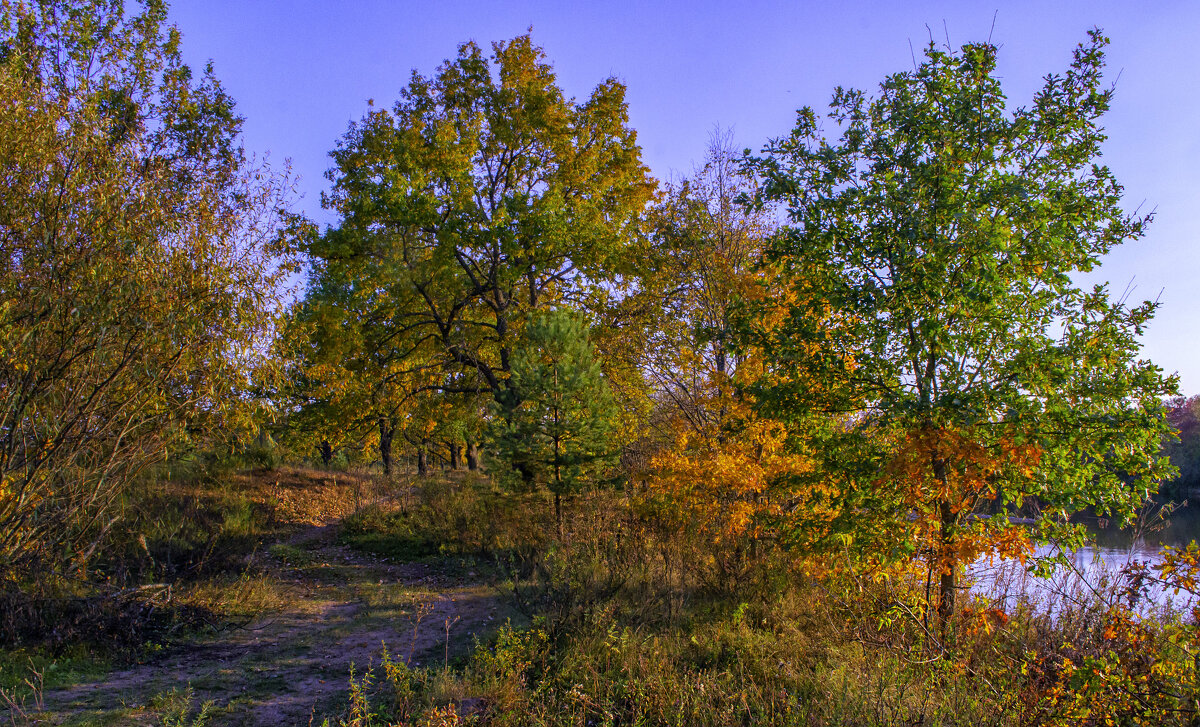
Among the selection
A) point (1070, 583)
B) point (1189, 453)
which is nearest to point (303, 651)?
point (1070, 583)

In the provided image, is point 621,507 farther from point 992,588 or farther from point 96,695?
point 96,695

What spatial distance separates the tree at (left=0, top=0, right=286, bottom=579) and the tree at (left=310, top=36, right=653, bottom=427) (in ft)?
23.2

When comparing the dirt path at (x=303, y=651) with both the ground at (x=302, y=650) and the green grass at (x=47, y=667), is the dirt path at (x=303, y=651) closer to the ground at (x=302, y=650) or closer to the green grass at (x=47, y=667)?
the ground at (x=302, y=650)

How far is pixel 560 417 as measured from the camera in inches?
463

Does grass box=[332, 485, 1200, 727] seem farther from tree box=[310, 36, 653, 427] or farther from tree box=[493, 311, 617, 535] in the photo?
tree box=[310, 36, 653, 427]

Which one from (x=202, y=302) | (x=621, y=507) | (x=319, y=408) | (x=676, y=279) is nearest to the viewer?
(x=202, y=302)

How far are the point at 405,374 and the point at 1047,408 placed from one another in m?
13.2

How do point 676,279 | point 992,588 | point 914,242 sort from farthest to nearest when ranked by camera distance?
point 676,279, point 992,588, point 914,242

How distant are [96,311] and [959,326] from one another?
28.3ft

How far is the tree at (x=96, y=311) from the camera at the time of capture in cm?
607

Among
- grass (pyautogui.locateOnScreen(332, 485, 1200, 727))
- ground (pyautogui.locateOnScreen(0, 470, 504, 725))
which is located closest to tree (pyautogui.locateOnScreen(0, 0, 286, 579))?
ground (pyautogui.locateOnScreen(0, 470, 504, 725))

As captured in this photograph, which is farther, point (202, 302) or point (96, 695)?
point (202, 302)

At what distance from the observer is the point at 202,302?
696cm

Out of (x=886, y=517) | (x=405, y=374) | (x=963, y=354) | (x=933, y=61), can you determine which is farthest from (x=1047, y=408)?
(x=405, y=374)
